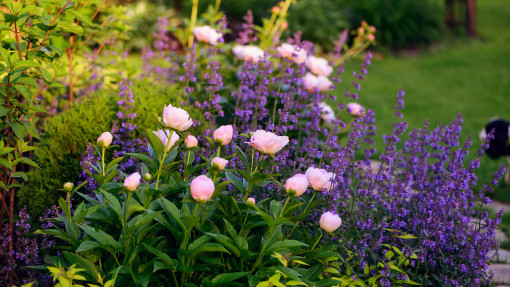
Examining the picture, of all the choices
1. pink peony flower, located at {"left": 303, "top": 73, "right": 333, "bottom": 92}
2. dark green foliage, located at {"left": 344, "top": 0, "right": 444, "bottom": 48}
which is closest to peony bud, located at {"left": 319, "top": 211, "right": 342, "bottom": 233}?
pink peony flower, located at {"left": 303, "top": 73, "right": 333, "bottom": 92}

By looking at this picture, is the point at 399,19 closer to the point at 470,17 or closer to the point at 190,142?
the point at 470,17

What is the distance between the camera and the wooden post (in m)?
11.8

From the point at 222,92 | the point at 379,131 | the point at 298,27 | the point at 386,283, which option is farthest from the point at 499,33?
the point at 386,283

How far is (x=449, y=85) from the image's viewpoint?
9000mm

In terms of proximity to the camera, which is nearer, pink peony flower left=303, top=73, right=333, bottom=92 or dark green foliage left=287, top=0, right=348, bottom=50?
pink peony flower left=303, top=73, right=333, bottom=92

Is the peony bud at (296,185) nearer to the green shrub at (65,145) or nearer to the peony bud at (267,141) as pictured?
the peony bud at (267,141)

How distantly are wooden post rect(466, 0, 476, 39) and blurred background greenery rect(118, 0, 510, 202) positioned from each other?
0.20m

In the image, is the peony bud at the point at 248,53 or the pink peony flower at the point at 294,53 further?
the peony bud at the point at 248,53

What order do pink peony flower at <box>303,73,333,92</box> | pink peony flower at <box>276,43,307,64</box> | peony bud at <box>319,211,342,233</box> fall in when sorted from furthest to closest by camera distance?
pink peony flower at <box>303,73,333,92</box> → pink peony flower at <box>276,43,307,64</box> → peony bud at <box>319,211,342,233</box>

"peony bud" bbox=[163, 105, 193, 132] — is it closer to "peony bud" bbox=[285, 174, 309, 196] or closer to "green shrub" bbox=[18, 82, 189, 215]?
"peony bud" bbox=[285, 174, 309, 196]

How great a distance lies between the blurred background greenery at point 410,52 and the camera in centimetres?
771

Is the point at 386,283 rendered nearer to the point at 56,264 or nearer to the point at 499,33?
the point at 56,264

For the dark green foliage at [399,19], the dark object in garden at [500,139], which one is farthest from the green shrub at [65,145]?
the dark green foliage at [399,19]

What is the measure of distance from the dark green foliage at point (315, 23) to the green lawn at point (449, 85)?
0.75 metres
